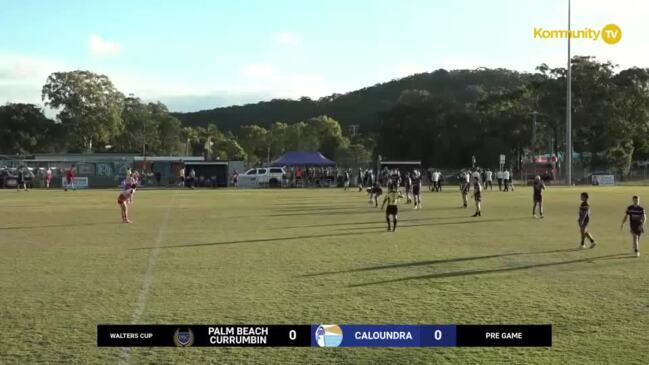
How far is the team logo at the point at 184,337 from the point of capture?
5980 millimetres

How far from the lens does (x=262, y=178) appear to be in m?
57.2

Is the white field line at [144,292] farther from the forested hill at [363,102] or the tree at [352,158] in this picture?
the forested hill at [363,102]

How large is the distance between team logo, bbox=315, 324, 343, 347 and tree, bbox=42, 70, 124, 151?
8763 cm

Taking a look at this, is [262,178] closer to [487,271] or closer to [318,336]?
[487,271]

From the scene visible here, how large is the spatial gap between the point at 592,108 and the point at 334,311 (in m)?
76.3

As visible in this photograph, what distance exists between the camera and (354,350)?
22.0 feet

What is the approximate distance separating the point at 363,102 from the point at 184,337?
15387 centimetres

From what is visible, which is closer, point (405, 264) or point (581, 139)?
point (405, 264)

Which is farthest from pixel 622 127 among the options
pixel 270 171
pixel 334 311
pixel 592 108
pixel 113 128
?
pixel 334 311

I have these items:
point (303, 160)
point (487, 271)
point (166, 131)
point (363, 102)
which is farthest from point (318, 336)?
point (363, 102)

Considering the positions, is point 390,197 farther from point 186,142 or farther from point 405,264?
point 186,142

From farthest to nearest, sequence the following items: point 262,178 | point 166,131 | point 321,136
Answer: point 166,131, point 321,136, point 262,178

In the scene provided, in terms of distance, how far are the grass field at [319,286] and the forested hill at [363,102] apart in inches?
4198

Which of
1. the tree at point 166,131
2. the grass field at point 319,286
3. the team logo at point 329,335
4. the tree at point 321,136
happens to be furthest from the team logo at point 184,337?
the tree at point 166,131
